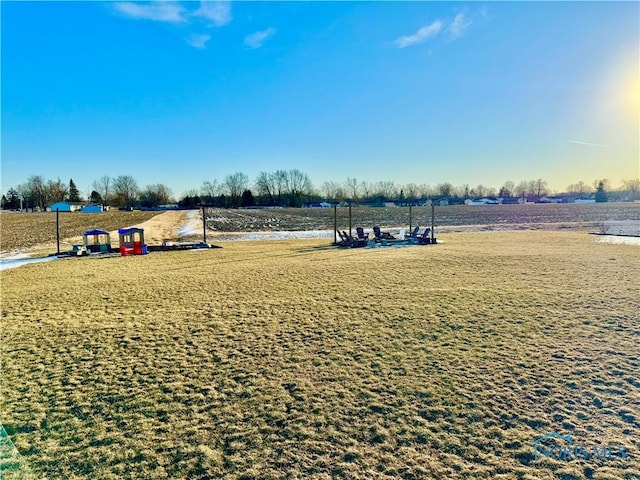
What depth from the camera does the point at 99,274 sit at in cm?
1140

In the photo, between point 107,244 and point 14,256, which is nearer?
point 14,256

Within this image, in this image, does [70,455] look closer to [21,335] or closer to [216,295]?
[21,335]

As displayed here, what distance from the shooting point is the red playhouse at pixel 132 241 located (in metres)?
16.5

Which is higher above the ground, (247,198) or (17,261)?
(247,198)

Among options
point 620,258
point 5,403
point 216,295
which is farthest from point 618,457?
point 620,258

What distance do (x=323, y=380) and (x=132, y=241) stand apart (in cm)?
1577

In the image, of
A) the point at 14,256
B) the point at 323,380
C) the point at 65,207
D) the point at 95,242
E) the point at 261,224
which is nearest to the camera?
the point at 323,380

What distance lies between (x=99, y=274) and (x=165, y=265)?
2.19m

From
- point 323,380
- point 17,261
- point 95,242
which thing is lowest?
point 323,380

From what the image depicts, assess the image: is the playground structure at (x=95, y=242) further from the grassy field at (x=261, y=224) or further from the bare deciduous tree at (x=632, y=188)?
the bare deciduous tree at (x=632, y=188)

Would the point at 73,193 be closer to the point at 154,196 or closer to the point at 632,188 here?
the point at 154,196

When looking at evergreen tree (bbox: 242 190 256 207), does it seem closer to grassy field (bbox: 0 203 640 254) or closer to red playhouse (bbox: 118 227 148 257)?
grassy field (bbox: 0 203 640 254)

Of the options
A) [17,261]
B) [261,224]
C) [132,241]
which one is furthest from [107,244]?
[261,224]

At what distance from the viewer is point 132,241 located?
17031 millimetres
